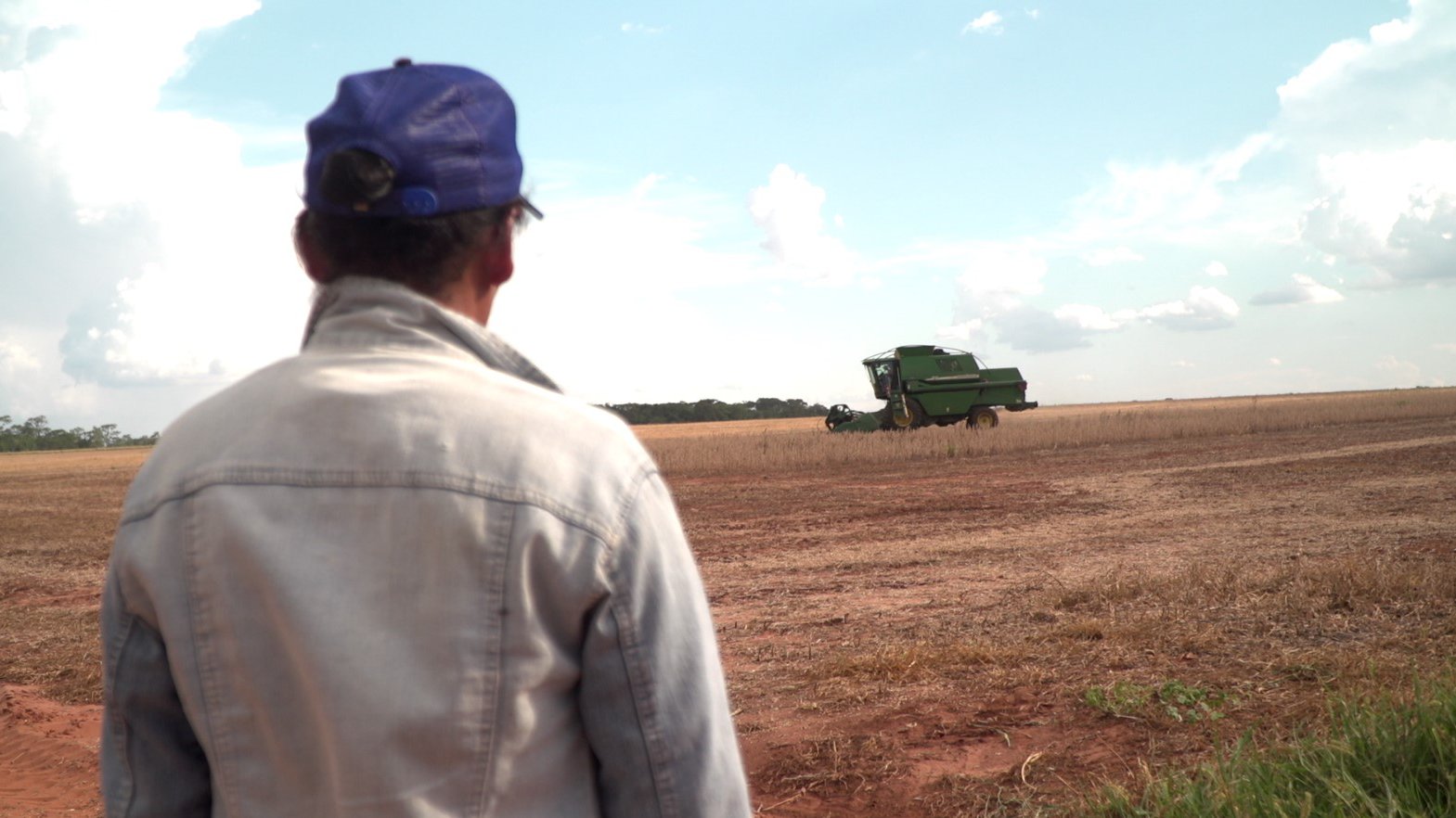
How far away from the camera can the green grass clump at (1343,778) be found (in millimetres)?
3031

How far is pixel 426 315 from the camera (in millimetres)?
1359

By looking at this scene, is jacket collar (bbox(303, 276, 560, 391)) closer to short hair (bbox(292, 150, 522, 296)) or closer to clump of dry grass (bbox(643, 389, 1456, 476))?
short hair (bbox(292, 150, 522, 296))

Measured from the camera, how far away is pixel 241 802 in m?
1.29

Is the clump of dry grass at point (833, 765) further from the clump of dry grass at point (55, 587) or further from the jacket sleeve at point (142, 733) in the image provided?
the clump of dry grass at point (55, 587)

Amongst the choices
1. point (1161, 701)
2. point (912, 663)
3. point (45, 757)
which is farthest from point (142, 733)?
point (45, 757)

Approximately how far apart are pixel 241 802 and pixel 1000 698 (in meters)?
4.17

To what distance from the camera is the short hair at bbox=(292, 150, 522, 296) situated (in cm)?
134

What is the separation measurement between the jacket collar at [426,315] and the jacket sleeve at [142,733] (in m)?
0.43

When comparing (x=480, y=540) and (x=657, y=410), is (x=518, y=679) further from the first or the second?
(x=657, y=410)

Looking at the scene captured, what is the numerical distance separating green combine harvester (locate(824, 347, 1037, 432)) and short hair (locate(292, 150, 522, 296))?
28.1 metres

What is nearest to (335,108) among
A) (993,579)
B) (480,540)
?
(480,540)

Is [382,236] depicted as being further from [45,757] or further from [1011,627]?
[1011,627]

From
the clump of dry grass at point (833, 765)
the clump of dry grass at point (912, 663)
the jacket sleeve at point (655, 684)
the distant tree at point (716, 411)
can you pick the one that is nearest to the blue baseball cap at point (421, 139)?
the jacket sleeve at point (655, 684)

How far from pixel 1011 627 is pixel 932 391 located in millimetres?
24199
